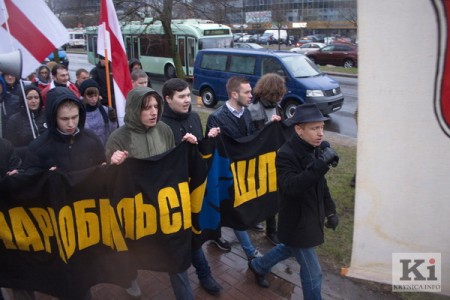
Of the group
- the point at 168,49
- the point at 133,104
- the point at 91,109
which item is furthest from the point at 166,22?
the point at 133,104

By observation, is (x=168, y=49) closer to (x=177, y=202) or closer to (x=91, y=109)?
(x=91, y=109)

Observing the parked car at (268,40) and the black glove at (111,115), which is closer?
the black glove at (111,115)

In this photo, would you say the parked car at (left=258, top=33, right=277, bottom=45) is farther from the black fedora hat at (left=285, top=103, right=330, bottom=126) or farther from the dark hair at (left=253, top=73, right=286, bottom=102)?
the black fedora hat at (left=285, top=103, right=330, bottom=126)

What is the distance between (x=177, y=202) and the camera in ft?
9.89

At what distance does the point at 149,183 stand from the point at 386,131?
1.72 m

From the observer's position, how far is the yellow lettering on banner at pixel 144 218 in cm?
293

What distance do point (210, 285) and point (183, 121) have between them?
1525 mm

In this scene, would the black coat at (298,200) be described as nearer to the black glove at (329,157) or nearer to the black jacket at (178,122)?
the black glove at (329,157)

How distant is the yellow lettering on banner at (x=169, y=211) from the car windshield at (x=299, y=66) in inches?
349

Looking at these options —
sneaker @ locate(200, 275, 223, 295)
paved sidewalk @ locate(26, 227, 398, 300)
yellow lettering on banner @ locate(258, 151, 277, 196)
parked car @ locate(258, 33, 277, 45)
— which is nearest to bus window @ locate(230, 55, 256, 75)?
yellow lettering on banner @ locate(258, 151, 277, 196)

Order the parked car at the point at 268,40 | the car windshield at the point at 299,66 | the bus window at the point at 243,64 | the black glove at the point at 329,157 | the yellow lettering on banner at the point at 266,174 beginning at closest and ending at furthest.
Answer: the black glove at the point at 329,157 < the yellow lettering on banner at the point at 266,174 < the car windshield at the point at 299,66 < the bus window at the point at 243,64 < the parked car at the point at 268,40

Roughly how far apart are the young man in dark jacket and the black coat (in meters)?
0.83

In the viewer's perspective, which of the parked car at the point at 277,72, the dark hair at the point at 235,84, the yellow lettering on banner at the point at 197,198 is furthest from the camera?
the parked car at the point at 277,72

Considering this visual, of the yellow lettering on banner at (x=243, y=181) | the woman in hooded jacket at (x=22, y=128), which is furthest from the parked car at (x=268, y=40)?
the yellow lettering on banner at (x=243, y=181)
